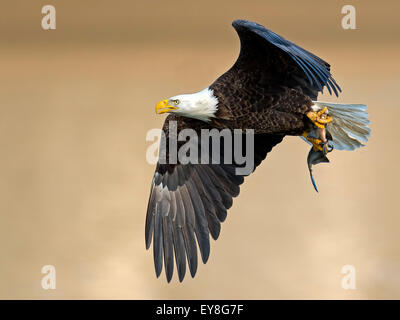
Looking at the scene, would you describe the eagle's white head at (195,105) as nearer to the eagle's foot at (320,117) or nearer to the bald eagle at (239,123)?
the bald eagle at (239,123)

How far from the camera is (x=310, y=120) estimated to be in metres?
7.16

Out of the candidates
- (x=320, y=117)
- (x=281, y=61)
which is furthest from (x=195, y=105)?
(x=320, y=117)

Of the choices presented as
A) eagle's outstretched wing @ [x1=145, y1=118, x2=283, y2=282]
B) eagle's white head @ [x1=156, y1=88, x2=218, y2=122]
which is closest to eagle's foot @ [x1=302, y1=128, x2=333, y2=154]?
eagle's outstretched wing @ [x1=145, y1=118, x2=283, y2=282]

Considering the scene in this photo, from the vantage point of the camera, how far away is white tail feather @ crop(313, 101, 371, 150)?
730 cm

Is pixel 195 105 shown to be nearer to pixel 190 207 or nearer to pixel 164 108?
pixel 164 108

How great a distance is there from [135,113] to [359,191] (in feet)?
4.84

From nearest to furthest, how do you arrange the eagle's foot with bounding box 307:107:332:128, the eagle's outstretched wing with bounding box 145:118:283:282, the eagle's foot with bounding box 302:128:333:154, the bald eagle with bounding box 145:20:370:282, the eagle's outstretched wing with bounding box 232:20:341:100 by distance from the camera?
the eagle's outstretched wing with bounding box 232:20:341:100 < the bald eagle with bounding box 145:20:370:282 < the eagle's foot with bounding box 307:107:332:128 < the eagle's foot with bounding box 302:128:333:154 < the eagle's outstretched wing with bounding box 145:118:283:282

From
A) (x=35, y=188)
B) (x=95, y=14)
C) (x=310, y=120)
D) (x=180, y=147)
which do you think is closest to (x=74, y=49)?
(x=95, y=14)

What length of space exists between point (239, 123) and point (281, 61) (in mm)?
368

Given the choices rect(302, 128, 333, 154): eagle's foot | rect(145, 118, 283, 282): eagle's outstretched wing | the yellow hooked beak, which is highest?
the yellow hooked beak

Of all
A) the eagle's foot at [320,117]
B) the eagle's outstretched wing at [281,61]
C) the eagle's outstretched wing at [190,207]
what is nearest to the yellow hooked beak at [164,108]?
the eagle's outstretched wing at [281,61]

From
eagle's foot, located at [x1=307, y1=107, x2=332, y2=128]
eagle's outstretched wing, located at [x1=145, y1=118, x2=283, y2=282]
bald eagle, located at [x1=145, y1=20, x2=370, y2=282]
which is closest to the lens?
bald eagle, located at [x1=145, y1=20, x2=370, y2=282]

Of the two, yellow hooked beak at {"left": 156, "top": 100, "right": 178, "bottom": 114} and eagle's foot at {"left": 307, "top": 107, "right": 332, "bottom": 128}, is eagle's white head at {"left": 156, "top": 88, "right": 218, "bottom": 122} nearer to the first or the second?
yellow hooked beak at {"left": 156, "top": 100, "right": 178, "bottom": 114}

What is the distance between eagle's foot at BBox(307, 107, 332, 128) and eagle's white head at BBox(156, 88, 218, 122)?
50 cm
